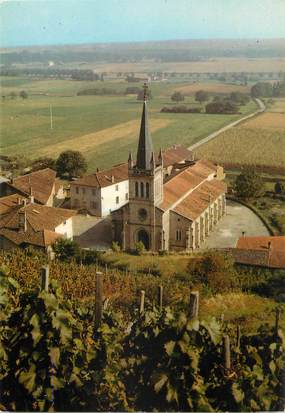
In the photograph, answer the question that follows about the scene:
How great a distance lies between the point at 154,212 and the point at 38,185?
49.6 ft

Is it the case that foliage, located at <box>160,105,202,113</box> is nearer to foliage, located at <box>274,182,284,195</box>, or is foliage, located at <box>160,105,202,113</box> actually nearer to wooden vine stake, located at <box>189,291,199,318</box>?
foliage, located at <box>274,182,284,195</box>

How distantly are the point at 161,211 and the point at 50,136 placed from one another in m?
50.2

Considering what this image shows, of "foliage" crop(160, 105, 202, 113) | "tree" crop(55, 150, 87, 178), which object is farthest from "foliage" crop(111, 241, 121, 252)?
"foliage" crop(160, 105, 202, 113)

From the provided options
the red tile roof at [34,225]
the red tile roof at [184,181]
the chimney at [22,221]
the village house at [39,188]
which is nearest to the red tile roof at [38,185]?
the village house at [39,188]

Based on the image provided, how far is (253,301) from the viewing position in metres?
24.0

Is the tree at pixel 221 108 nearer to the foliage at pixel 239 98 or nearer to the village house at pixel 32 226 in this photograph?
the foliage at pixel 239 98

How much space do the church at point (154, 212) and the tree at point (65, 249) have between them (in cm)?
692

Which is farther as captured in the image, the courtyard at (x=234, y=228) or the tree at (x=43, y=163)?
the tree at (x=43, y=163)

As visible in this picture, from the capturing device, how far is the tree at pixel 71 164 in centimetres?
5641

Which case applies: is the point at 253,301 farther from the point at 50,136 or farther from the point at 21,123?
the point at 21,123

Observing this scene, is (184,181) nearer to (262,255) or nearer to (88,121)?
(262,255)

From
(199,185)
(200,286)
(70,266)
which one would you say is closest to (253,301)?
(200,286)

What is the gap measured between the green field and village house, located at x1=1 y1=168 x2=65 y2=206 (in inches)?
519

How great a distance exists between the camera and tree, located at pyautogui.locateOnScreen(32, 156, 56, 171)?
58.7m
